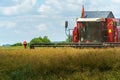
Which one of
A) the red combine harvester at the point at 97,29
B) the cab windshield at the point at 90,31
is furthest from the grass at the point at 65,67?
the cab windshield at the point at 90,31

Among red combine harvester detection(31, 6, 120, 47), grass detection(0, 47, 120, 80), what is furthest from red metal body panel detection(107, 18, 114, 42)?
grass detection(0, 47, 120, 80)

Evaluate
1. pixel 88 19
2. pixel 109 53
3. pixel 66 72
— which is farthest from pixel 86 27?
pixel 66 72

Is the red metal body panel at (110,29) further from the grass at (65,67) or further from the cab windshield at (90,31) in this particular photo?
the grass at (65,67)

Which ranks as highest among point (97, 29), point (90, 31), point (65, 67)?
point (97, 29)

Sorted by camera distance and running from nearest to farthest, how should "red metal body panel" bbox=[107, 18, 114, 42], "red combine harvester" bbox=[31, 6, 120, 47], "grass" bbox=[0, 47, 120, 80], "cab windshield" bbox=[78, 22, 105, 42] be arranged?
"grass" bbox=[0, 47, 120, 80] → "red metal body panel" bbox=[107, 18, 114, 42] → "red combine harvester" bbox=[31, 6, 120, 47] → "cab windshield" bbox=[78, 22, 105, 42]

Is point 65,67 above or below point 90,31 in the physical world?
below

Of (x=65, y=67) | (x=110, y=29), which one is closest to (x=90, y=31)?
(x=110, y=29)

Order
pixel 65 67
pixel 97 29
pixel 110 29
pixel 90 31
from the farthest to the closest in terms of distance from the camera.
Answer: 1. pixel 90 31
2. pixel 97 29
3. pixel 110 29
4. pixel 65 67

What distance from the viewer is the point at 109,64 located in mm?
14844

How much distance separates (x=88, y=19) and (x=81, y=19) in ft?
1.86

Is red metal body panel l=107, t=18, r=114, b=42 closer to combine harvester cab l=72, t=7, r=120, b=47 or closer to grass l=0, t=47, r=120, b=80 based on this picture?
combine harvester cab l=72, t=7, r=120, b=47

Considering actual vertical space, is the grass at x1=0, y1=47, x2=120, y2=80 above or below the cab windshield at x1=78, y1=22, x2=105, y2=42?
below

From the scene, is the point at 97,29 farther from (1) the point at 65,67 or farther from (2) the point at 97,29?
(1) the point at 65,67

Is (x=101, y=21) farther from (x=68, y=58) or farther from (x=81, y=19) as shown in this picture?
(x=68, y=58)
